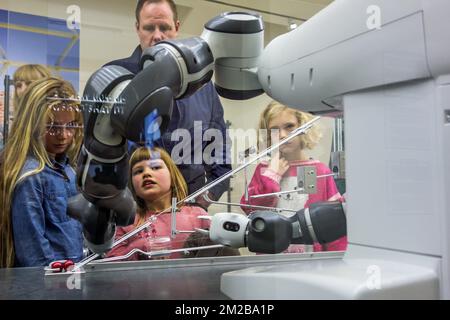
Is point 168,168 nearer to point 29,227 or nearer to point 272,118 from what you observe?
point 272,118

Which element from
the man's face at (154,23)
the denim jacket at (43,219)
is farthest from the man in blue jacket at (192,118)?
the denim jacket at (43,219)

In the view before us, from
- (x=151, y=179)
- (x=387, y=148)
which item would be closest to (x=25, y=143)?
(x=151, y=179)

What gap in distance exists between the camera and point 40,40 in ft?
2.86

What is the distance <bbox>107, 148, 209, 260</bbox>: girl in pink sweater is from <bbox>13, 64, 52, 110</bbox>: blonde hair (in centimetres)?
33

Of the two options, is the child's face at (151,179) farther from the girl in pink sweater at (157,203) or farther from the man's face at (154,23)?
the man's face at (154,23)

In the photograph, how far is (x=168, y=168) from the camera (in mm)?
780

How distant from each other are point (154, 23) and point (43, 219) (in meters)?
0.48

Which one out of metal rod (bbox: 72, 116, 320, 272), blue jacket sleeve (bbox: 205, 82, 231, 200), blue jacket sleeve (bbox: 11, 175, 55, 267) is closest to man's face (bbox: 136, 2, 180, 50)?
blue jacket sleeve (bbox: 205, 82, 231, 200)

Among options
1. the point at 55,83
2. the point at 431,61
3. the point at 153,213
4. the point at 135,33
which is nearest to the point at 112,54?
the point at 135,33

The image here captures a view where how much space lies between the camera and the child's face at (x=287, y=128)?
635 mm

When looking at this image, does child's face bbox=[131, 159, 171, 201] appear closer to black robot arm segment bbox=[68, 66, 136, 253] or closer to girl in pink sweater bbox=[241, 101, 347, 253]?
black robot arm segment bbox=[68, 66, 136, 253]

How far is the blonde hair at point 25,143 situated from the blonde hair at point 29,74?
0.01m

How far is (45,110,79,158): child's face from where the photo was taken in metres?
0.77
